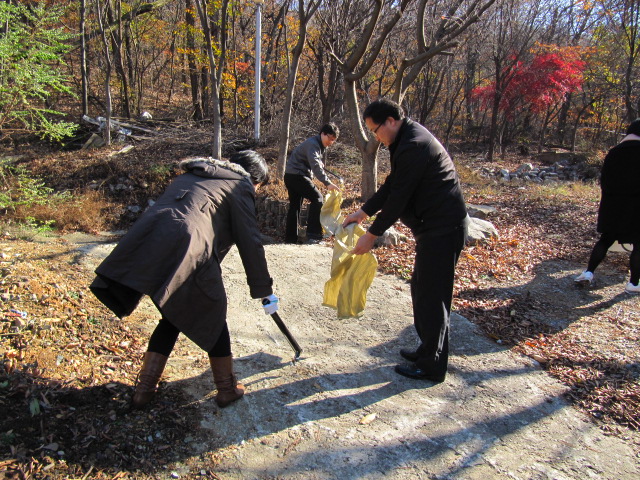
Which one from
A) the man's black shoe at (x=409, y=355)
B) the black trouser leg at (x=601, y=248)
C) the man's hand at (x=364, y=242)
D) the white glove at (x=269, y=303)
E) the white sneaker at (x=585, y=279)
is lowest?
the man's black shoe at (x=409, y=355)

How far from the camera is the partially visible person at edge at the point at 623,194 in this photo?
14.2ft

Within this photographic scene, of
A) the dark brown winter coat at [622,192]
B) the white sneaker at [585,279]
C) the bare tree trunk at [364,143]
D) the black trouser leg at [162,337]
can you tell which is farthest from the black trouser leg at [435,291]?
the bare tree trunk at [364,143]

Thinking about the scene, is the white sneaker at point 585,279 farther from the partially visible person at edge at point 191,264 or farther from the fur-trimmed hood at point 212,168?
the fur-trimmed hood at point 212,168

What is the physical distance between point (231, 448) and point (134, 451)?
1.60ft

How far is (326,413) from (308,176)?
3883 mm

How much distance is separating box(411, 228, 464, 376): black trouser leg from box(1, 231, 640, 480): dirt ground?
259 mm

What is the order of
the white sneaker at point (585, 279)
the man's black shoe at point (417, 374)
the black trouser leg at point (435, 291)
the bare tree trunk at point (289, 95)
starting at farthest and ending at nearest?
the bare tree trunk at point (289, 95), the white sneaker at point (585, 279), the man's black shoe at point (417, 374), the black trouser leg at point (435, 291)

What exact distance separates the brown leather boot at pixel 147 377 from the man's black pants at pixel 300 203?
12.8 ft

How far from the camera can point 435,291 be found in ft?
9.61

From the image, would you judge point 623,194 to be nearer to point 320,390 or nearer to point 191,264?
point 320,390

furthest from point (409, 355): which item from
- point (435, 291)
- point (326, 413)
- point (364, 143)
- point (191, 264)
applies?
point (364, 143)

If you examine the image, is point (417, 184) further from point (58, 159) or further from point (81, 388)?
point (58, 159)

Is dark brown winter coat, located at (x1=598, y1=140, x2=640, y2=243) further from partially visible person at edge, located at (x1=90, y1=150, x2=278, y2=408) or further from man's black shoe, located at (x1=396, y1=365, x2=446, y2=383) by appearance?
partially visible person at edge, located at (x1=90, y1=150, x2=278, y2=408)

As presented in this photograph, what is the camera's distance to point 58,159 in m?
10.1
